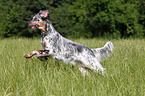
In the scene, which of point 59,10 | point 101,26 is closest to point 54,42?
point 101,26

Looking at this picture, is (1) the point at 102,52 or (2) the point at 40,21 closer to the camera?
(2) the point at 40,21

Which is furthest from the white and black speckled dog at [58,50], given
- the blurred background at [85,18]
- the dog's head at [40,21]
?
the blurred background at [85,18]

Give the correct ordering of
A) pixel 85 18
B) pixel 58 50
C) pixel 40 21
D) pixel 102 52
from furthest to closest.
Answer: pixel 85 18
pixel 102 52
pixel 58 50
pixel 40 21

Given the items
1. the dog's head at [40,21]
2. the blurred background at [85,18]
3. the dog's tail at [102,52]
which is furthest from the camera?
the blurred background at [85,18]

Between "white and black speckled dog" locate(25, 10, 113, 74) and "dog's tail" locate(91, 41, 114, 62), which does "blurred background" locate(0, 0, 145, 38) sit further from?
"white and black speckled dog" locate(25, 10, 113, 74)

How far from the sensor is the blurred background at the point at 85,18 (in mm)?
16609

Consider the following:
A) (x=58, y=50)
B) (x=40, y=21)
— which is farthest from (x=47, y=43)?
(x=40, y=21)

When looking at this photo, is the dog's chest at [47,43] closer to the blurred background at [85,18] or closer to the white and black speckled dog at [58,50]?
the white and black speckled dog at [58,50]

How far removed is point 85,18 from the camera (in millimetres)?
17172

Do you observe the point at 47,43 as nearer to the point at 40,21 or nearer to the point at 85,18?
the point at 40,21

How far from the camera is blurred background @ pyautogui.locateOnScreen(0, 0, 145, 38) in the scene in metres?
16.6

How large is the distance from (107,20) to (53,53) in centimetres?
1344

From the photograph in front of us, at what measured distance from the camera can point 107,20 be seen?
622 inches

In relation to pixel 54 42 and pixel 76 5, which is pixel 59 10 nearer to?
pixel 76 5
